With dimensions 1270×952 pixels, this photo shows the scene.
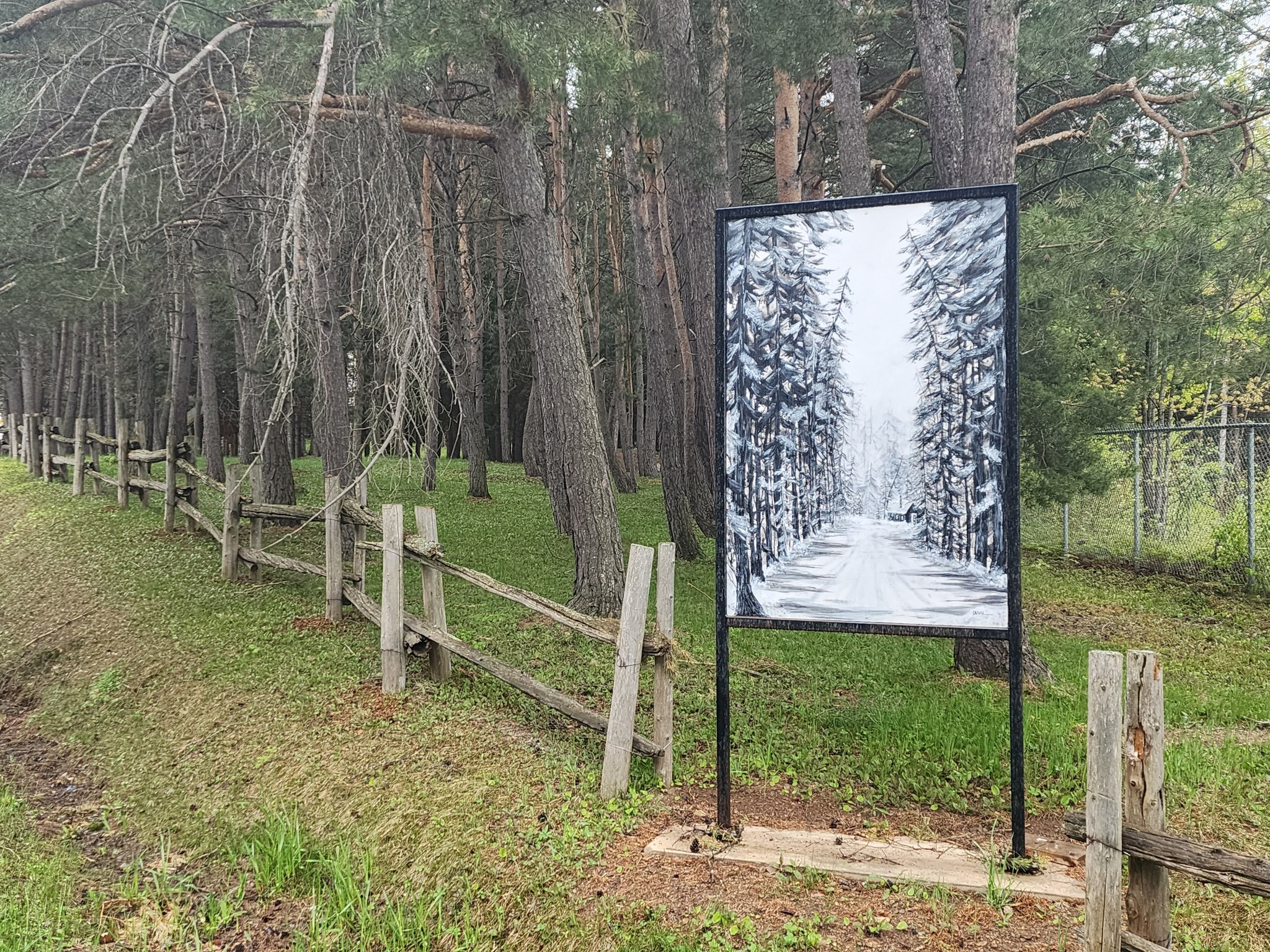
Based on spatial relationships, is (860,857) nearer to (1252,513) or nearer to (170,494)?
(1252,513)

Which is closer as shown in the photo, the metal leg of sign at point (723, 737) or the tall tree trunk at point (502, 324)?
the metal leg of sign at point (723, 737)

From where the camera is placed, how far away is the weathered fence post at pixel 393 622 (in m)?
6.20

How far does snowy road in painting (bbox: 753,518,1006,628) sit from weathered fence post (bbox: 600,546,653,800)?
651 mm

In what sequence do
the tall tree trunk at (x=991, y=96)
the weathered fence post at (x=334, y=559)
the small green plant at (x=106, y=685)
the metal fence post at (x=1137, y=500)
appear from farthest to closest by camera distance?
the metal fence post at (x=1137, y=500) → the weathered fence post at (x=334, y=559) → the small green plant at (x=106, y=685) → the tall tree trunk at (x=991, y=96)

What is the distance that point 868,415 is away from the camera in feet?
13.3

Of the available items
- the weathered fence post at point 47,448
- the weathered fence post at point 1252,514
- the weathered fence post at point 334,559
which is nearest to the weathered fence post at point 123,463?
the weathered fence post at point 47,448

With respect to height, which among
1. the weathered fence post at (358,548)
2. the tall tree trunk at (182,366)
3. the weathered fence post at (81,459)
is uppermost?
the tall tree trunk at (182,366)

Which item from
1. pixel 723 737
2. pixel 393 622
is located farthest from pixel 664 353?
pixel 723 737

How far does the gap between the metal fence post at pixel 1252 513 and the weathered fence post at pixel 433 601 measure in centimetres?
909

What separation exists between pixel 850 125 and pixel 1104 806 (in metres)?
8.26

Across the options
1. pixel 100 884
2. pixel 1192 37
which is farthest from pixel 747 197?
pixel 100 884

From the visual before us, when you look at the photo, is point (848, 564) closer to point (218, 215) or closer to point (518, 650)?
point (518, 650)

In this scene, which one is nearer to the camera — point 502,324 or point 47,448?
point 47,448

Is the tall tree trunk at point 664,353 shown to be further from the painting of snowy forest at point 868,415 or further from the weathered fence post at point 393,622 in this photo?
the painting of snowy forest at point 868,415
